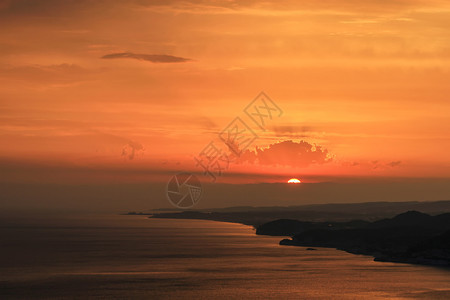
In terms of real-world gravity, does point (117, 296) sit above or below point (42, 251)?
below

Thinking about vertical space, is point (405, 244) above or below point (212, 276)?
above

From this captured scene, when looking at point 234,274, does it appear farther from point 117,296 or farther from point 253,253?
point 253,253

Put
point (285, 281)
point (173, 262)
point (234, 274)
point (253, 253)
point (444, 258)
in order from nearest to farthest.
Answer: point (285, 281) < point (234, 274) < point (444, 258) < point (173, 262) < point (253, 253)

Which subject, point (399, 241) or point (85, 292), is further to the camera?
point (399, 241)

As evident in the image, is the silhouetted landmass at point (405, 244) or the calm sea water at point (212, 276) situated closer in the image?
→ the calm sea water at point (212, 276)

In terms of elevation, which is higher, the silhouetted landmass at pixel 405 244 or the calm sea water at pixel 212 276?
the silhouetted landmass at pixel 405 244

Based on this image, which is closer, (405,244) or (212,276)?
(212,276)

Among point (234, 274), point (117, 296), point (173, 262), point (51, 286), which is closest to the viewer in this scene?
point (117, 296)

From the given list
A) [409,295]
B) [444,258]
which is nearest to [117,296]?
[409,295]

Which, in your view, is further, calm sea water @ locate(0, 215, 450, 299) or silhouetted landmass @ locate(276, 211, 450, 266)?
silhouetted landmass @ locate(276, 211, 450, 266)

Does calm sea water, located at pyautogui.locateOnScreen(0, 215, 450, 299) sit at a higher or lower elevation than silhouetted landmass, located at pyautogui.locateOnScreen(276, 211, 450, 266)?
lower
